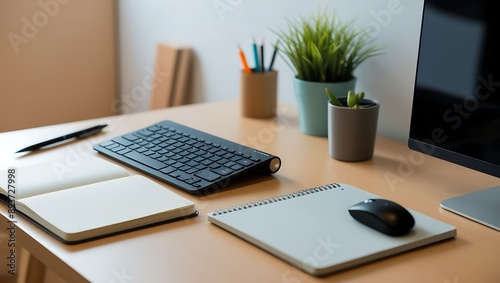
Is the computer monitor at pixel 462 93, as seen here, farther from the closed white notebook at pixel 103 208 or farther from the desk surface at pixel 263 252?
the closed white notebook at pixel 103 208

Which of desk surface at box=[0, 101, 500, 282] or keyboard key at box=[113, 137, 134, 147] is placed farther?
keyboard key at box=[113, 137, 134, 147]

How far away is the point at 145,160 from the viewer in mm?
1252

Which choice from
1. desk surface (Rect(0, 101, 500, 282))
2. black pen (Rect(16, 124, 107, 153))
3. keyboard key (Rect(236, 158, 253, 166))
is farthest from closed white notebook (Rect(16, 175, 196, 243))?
black pen (Rect(16, 124, 107, 153))

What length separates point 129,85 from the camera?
2.35 meters

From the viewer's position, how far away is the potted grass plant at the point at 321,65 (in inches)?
56.1

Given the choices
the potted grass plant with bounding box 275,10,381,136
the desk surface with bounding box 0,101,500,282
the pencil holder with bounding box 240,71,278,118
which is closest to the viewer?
the desk surface with bounding box 0,101,500,282

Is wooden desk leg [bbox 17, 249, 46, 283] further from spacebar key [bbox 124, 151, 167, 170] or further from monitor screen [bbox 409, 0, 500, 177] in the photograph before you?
monitor screen [bbox 409, 0, 500, 177]

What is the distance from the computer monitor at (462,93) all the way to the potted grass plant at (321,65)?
0.30 meters

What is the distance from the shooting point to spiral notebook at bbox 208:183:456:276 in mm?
893

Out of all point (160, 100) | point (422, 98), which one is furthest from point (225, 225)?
point (160, 100)

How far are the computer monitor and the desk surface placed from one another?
74 millimetres

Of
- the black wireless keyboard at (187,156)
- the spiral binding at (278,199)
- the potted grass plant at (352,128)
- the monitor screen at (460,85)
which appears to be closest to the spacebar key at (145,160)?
the black wireless keyboard at (187,156)

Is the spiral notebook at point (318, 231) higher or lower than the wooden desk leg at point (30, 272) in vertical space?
higher

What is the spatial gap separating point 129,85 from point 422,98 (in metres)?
1.39
